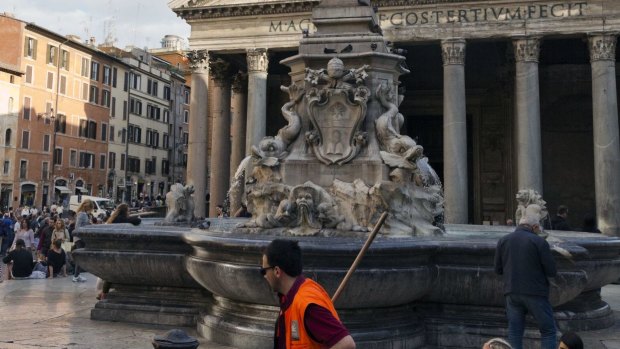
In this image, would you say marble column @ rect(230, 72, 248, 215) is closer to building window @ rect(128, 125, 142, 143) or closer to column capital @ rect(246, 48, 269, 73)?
column capital @ rect(246, 48, 269, 73)

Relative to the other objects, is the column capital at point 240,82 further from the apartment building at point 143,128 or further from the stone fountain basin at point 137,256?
the stone fountain basin at point 137,256

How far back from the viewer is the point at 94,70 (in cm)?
5050

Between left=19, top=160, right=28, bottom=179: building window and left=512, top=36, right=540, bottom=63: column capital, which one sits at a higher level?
left=512, top=36, right=540, bottom=63: column capital

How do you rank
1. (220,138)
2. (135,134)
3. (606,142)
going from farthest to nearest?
(135,134)
(220,138)
(606,142)

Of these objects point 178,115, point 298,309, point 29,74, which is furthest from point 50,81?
point 298,309

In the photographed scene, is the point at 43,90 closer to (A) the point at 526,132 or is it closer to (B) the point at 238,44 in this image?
(B) the point at 238,44

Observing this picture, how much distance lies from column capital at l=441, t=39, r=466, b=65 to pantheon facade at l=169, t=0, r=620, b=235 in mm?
48

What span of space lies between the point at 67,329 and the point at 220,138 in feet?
83.3

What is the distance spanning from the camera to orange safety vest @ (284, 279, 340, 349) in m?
2.52

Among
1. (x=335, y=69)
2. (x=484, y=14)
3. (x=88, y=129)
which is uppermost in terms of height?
(x=484, y=14)

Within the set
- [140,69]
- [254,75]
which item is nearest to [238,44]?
[254,75]

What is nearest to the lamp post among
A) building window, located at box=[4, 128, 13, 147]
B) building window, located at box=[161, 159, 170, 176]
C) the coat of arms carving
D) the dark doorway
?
building window, located at box=[4, 128, 13, 147]

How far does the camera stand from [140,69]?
2201 inches

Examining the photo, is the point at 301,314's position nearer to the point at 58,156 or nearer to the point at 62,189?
the point at 62,189
